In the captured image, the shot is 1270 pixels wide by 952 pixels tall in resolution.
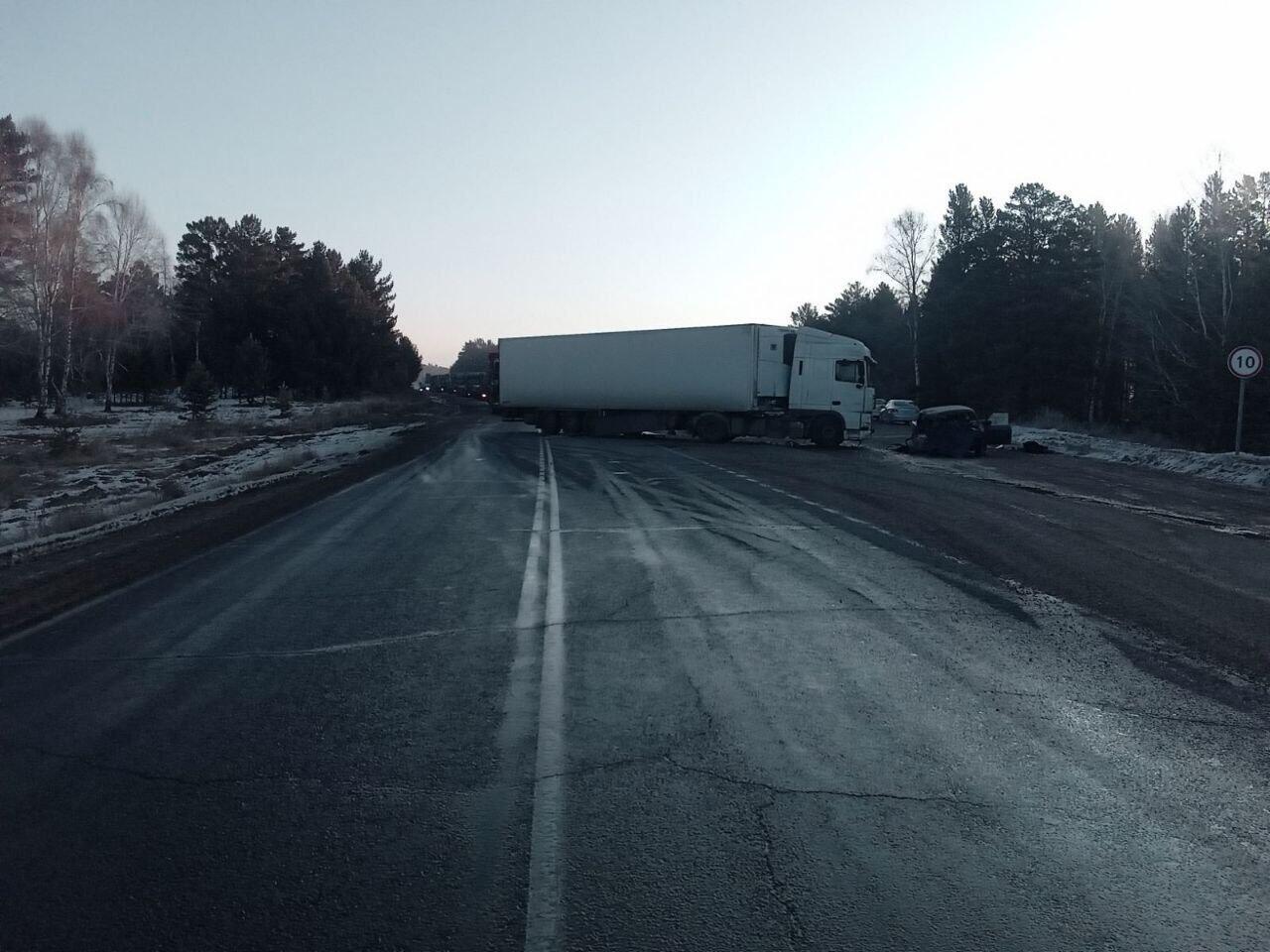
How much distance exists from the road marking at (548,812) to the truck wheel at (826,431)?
2903 centimetres

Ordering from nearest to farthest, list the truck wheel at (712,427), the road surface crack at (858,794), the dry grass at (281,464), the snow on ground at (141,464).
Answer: the road surface crack at (858,794) → the snow on ground at (141,464) → the dry grass at (281,464) → the truck wheel at (712,427)

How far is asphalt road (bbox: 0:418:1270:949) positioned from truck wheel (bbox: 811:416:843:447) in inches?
973

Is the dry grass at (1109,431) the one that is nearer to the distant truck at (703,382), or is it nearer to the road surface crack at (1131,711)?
the distant truck at (703,382)

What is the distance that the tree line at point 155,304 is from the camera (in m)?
50.9

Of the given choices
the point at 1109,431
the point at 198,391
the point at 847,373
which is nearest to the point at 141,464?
the point at 198,391

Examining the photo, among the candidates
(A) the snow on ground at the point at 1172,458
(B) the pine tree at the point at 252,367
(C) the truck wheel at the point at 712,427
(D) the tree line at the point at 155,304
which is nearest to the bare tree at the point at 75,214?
(D) the tree line at the point at 155,304

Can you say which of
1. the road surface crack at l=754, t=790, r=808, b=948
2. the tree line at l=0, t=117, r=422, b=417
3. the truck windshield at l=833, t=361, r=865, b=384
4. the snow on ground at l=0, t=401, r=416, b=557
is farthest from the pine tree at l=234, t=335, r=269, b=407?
the road surface crack at l=754, t=790, r=808, b=948

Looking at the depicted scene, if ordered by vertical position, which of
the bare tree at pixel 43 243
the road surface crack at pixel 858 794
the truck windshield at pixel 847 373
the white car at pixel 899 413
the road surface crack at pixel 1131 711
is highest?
the bare tree at pixel 43 243

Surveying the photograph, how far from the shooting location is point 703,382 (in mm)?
39375

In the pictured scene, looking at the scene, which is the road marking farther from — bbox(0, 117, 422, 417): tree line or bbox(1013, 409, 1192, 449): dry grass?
bbox(0, 117, 422, 417): tree line

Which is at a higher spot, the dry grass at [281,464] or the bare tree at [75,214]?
the bare tree at [75,214]

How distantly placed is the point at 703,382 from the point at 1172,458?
16273 mm

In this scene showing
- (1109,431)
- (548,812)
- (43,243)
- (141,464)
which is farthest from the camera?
(43,243)

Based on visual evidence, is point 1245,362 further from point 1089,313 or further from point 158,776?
point 1089,313
